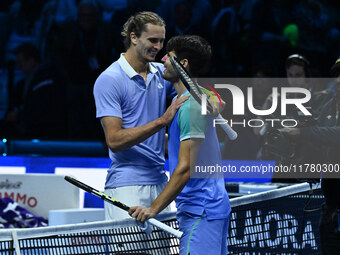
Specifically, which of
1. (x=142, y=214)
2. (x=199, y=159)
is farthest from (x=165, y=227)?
(x=199, y=159)

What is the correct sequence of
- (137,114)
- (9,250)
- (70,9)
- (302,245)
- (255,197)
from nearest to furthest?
(9,250) → (137,114) → (255,197) → (302,245) → (70,9)

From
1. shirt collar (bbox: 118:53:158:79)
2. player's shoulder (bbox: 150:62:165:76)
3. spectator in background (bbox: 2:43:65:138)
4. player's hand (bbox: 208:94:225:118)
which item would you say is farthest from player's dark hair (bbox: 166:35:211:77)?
spectator in background (bbox: 2:43:65:138)

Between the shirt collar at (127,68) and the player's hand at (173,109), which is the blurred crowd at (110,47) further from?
the player's hand at (173,109)

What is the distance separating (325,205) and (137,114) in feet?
3.91

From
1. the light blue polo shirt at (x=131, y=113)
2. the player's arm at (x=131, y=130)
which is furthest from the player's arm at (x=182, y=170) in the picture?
the light blue polo shirt at (x=131, y=113)

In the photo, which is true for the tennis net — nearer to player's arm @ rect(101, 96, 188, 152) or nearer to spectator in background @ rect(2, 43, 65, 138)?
player's arm @ rect(101, 96, 188, 152)

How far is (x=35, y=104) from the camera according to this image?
1054cm

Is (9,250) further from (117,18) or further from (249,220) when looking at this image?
(117,18)

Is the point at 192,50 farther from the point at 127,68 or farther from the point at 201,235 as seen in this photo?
the point at 201,235

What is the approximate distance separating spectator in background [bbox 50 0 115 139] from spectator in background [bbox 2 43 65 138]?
231 mm

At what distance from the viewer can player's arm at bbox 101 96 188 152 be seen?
3.62 metres

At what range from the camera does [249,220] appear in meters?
4.38

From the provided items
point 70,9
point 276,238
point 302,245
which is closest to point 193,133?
point 276,238

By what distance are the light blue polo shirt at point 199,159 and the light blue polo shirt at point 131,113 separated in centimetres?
38
